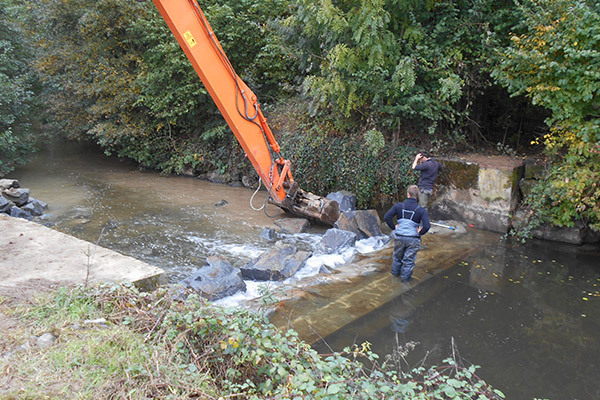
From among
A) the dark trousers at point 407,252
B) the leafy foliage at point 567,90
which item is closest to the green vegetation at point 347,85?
the leafy foliage at point 567,90

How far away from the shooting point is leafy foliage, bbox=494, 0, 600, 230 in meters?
6.35

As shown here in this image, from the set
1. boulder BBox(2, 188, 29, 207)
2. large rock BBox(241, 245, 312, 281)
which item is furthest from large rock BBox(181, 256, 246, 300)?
boulder BBox(2, 188, 29, 207)

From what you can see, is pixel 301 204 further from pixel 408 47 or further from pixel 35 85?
pixel 35 85

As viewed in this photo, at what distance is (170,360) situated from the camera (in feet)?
9.14

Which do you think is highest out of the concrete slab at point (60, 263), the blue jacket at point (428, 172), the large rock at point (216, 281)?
the blue jacket at point (428, 172)

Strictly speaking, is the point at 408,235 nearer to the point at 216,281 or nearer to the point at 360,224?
the point at 360,224

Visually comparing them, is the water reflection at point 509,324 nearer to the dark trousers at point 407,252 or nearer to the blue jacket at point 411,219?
the dark trousers at point 407,252

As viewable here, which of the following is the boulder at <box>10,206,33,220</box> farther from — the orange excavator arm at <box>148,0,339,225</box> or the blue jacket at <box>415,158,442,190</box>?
the blue jacket at <box>415,158,442,190</box>

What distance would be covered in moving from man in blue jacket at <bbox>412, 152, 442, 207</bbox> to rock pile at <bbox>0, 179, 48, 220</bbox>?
7734mm

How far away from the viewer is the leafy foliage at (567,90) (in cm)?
635

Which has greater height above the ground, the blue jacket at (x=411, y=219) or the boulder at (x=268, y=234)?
the blue jacket at (x=411, y=219)

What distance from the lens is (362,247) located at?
7.55 meters

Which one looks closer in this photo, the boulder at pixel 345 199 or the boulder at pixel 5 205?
the boulder at pixel 5 205

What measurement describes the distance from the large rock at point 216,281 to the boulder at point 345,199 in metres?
3.84
